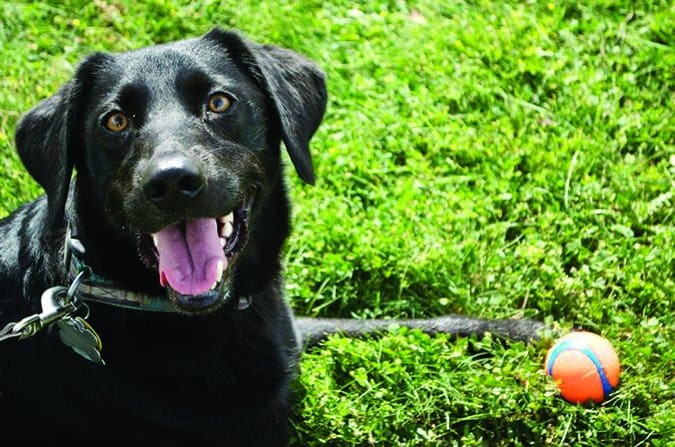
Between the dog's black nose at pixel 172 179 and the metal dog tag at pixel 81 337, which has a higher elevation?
the dog's black nose at pixel 172 179

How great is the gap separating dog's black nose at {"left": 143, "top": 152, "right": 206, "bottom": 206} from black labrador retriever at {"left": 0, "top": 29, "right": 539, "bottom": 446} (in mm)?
16

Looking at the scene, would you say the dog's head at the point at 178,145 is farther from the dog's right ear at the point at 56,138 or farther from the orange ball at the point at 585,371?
the orange ball at the point at 585,371

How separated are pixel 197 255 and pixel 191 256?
2cm

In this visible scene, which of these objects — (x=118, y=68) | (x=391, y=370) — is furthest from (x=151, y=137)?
(x=391, y=370)

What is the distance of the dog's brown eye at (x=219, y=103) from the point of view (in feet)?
10.3

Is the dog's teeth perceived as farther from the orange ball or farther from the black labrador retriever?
the orange ball

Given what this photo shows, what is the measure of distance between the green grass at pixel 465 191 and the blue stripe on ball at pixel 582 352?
0.22 feet

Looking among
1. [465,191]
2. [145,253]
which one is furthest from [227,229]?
[465,191]

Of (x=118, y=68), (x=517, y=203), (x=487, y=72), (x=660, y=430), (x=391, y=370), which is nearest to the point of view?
(x=118, y=68)

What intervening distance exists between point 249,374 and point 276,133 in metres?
0.87

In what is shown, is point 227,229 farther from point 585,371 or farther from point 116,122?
point 585,371

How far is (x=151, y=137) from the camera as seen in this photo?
2994 mm

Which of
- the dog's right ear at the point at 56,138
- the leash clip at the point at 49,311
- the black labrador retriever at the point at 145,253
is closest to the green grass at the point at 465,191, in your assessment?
the black labrador retriever at the point at 145,253

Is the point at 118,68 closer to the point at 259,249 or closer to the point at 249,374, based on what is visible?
the point at 259,249
